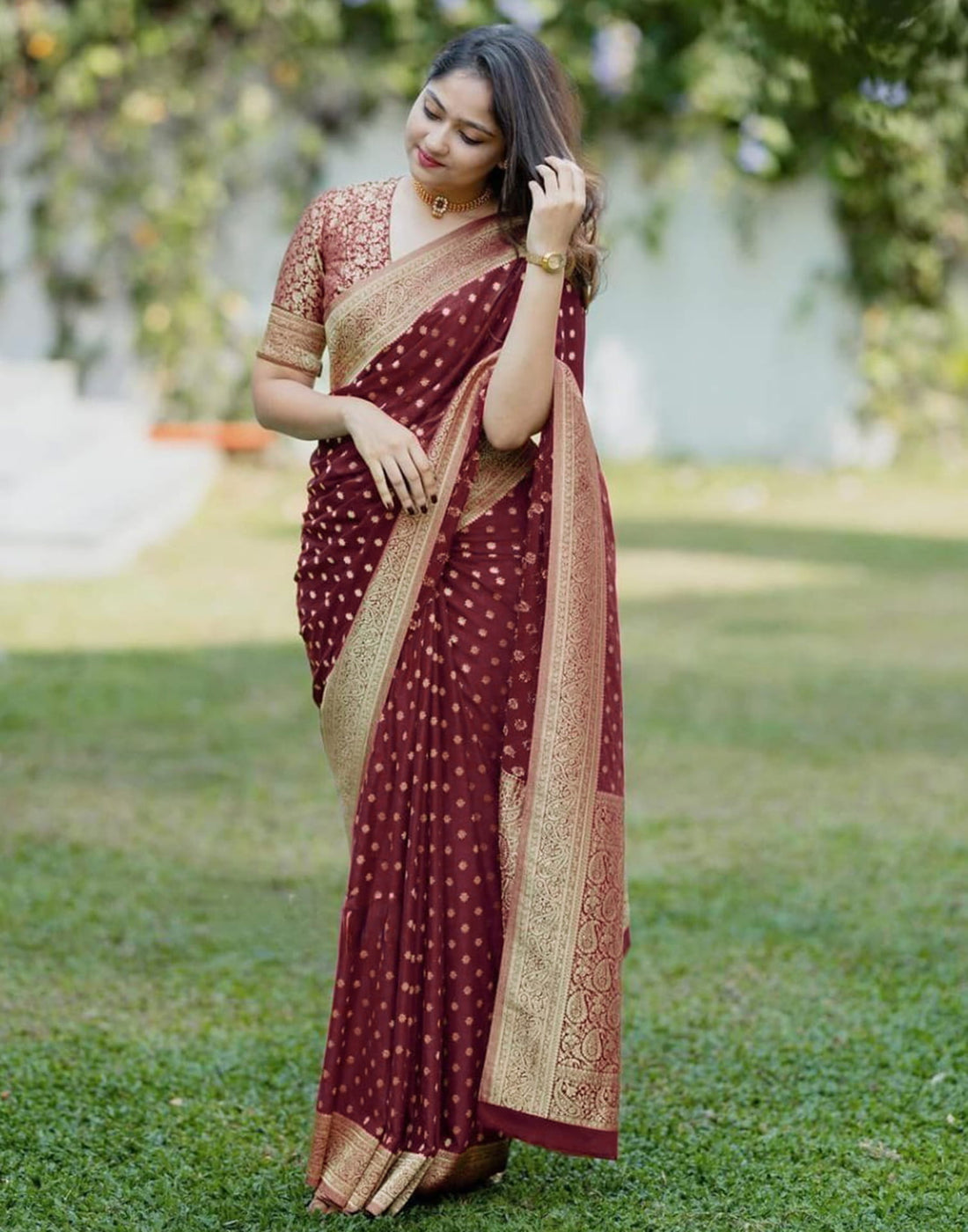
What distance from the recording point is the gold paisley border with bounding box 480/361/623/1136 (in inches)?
109

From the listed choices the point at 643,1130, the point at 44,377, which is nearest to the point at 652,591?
the point at 44,377

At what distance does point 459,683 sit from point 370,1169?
721 mm

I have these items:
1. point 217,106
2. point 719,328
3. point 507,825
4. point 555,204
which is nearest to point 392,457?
point 555,204

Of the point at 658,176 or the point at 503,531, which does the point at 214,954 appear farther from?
the point at 658,176

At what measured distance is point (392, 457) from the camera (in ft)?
9.04

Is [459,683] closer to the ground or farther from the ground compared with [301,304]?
closer to the ground

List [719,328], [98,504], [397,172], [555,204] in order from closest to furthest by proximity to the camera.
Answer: [555,204] < [98,504] < [397,172] < [719,328]

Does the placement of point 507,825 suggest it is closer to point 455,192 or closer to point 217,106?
point 455,192

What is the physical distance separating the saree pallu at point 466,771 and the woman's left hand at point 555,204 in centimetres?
13

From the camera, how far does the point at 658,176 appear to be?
45.5 ft

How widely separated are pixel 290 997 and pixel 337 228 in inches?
66.4

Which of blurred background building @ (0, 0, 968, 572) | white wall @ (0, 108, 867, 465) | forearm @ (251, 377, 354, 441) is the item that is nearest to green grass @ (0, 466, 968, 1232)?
forearm @ (251, 377, 354, 441)

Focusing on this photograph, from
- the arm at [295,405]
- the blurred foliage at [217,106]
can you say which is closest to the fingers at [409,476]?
the arm at [295,405]

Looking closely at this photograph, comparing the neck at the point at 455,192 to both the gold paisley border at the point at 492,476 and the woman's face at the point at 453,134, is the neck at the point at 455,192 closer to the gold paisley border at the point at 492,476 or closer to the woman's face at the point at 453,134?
the woman's face at the point at 453,134
